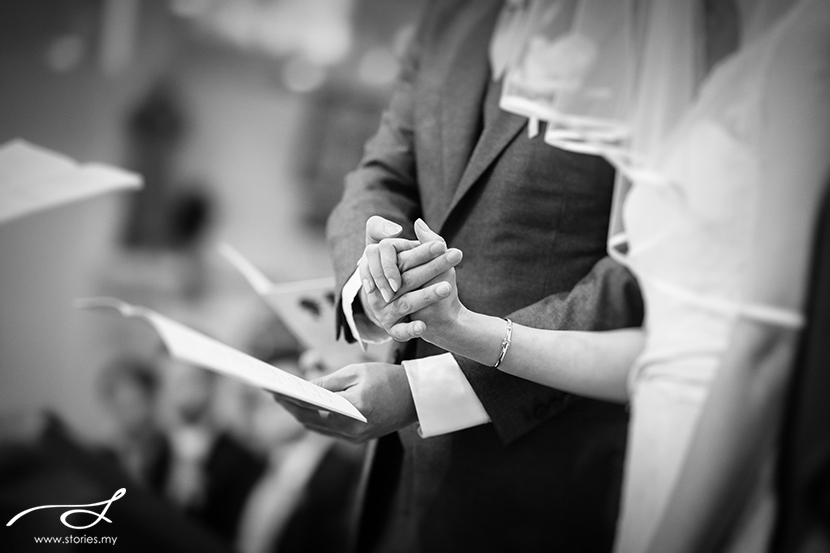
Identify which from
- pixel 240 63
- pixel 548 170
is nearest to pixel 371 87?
pixel 240 63

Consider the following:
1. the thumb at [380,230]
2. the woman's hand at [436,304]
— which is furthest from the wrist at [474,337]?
the thumb at [380,230]

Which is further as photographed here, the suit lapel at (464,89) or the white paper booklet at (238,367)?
the suit lapel at (464,89)

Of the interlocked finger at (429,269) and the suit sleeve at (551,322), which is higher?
the interlocked finger at (429,269)

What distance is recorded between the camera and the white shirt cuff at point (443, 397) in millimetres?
653

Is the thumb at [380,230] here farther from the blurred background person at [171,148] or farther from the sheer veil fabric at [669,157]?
the blurred background person at [171,148]

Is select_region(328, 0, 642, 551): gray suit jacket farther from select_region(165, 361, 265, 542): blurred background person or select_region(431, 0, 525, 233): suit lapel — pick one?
select_region(165, 361, 265, 542): blurred background person

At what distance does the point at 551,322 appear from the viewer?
646 mm

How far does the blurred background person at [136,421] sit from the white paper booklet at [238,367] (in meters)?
0.58

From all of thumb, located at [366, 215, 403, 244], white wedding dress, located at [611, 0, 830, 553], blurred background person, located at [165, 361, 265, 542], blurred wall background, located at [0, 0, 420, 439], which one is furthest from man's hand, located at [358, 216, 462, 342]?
blurred background person, located at [165, 361, 265, 542]

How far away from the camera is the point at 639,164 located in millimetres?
595

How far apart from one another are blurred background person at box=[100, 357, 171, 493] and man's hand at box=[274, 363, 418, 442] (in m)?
0.59

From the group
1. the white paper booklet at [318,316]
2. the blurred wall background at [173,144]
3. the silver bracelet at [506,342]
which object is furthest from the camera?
the blurred wall background at [173,144]

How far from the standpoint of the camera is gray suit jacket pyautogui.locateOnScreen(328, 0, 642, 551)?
2.17 feet

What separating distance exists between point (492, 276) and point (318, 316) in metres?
0.26
